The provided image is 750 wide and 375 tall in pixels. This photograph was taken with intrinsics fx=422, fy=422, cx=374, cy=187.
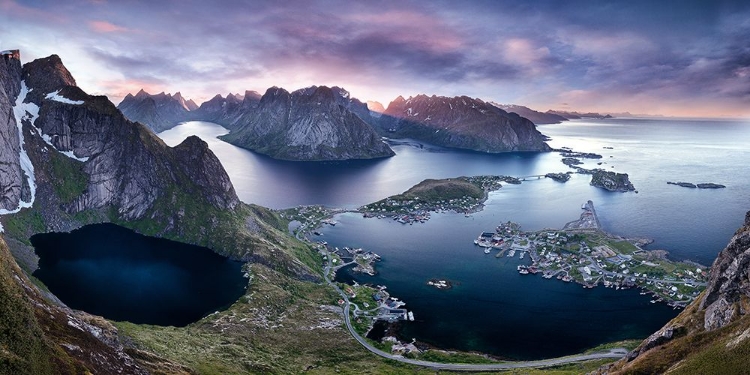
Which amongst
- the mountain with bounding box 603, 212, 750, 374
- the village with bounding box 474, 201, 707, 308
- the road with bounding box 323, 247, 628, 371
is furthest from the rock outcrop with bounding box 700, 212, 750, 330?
the village with bounding box 474, 201, 707, 308

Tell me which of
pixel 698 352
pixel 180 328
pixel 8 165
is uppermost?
pixel 8 165

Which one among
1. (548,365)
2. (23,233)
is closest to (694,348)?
(548,365)

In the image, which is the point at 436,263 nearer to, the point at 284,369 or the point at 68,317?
the point at 284,369

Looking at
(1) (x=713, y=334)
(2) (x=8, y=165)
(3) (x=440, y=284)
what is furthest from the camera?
(2) (x=8, y=165)

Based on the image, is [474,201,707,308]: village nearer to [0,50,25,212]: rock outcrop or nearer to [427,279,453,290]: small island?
[427,279,453,290]: small island

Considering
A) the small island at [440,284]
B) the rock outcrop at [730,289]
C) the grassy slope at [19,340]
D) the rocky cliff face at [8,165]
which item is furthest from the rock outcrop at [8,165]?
the rock outcrop at [730,289]

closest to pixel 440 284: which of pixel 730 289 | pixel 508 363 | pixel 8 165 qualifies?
pixel 508 363

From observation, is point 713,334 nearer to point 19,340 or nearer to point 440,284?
point 440,284
